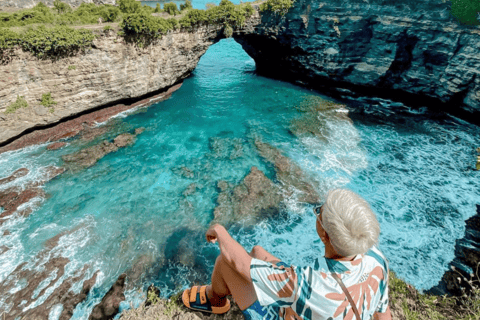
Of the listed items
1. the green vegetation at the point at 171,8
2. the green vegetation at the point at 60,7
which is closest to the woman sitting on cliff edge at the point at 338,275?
the green vegetation at the point at 60,7

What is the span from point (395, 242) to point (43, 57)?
17.3 m

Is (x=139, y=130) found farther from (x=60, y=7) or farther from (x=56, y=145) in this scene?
(x=60, y=7)

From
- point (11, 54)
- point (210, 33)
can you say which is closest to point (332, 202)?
point (11, 54)

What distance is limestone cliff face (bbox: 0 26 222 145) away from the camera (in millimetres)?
11797

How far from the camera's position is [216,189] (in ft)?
35.5

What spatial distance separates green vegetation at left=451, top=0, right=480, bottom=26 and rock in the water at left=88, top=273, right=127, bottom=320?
2096 cm

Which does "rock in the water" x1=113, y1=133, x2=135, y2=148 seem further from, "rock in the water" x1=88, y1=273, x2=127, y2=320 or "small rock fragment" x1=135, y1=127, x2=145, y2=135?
"rock in the water" x1=88, y1=273, x2=127, y2=320

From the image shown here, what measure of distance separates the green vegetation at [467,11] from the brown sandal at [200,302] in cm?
1906

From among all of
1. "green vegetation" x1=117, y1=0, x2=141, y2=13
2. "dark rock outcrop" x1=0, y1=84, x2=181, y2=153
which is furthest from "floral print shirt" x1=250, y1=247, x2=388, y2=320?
"green vegetation" x1=117, y1=0, x2=141, y2=13

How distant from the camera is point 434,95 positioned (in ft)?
53.7

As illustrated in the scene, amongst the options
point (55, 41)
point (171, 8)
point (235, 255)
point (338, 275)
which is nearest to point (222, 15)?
point (171, 8)

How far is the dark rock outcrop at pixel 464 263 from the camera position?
6.97 metres

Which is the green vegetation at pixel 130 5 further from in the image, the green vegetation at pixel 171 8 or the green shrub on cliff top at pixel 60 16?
the green vegetation at pixel 171 8

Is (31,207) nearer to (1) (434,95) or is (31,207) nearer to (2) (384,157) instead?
(2) (384,157)
